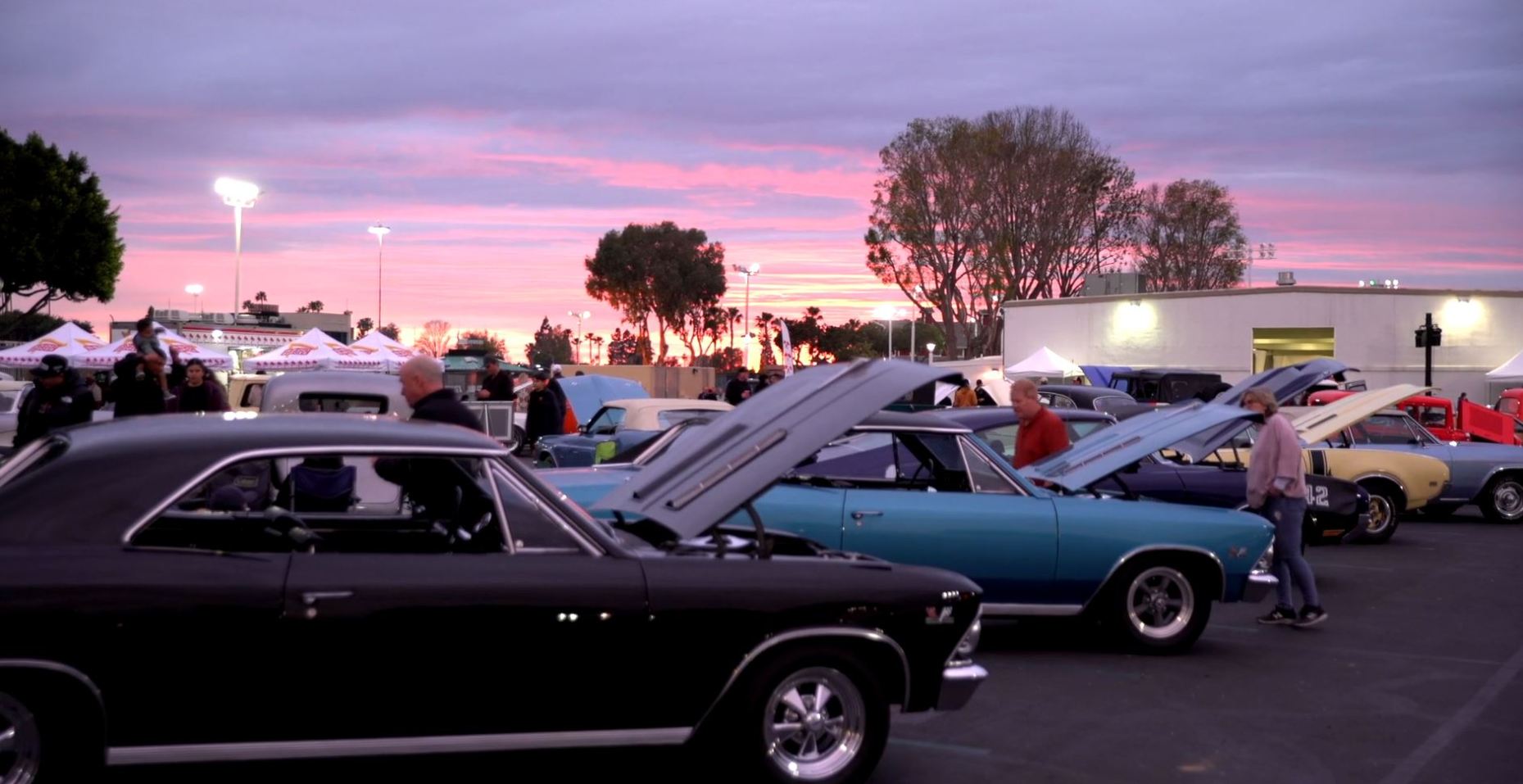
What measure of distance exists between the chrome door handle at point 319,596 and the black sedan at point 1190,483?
6658 millimetres

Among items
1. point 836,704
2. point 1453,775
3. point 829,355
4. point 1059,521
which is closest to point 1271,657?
point 1059,521

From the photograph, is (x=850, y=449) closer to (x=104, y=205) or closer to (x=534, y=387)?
(x=534, y=387)

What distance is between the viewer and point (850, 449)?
8781 mm

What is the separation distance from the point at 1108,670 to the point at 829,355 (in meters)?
62.5

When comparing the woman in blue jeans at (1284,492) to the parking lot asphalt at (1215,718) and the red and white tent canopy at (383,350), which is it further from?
the red and white tent canopy at (383,350)

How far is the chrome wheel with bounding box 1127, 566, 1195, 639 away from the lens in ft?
29.1

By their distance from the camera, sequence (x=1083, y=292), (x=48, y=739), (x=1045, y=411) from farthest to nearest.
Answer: (x=1083, y=292)
(x=1045, y=411)
(x=48, y=739)

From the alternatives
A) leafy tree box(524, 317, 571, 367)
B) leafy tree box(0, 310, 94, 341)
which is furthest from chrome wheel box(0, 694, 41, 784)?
leafy tree box(524, 317, 571, 367)

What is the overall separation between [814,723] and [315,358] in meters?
26.6

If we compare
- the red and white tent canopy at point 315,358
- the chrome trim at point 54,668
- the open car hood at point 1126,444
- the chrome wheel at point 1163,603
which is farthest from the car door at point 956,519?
the red and white tent canopy at point 315,358

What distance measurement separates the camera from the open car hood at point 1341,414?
530 inches

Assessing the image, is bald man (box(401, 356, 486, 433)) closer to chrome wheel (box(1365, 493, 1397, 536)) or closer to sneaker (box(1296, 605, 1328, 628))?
sneaker (box(1296, 605, 1328, 628))

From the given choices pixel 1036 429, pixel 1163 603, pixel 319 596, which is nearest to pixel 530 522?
pixel 319 596

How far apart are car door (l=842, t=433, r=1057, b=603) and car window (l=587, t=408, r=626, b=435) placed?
760cm
